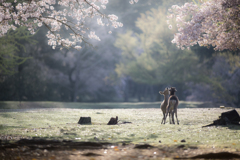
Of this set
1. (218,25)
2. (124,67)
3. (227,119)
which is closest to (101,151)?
(227,119)

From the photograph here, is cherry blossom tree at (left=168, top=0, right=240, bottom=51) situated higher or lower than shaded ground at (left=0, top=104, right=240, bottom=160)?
higher

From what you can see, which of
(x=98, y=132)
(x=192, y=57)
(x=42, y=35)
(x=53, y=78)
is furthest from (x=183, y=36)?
(x=53, y=78)

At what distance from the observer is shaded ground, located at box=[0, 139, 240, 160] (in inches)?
244

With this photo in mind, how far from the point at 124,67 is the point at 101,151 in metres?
33.2

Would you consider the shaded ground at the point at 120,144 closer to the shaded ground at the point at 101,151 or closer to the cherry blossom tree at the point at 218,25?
the shaded ground at the point at 101,151

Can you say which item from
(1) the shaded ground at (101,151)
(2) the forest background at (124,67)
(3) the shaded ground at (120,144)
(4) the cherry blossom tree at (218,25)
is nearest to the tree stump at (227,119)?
(3) the shaded ground at (120,144)

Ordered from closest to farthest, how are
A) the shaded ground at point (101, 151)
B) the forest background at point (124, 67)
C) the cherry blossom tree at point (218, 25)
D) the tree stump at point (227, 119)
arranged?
the shaded ground at point (101, 151)
the tree stump at point (227, 119)
the cherry blossom tree at point (218, 25)
the forest background at point (124, 67)

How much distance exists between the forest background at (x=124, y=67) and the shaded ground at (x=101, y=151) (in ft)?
68.9

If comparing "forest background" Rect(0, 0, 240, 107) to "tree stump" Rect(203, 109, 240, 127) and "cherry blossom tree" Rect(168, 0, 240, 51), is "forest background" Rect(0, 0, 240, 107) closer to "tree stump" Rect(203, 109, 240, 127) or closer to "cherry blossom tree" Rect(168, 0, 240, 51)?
"cherry blossom tree" Rect(168, 0, 240, 51)

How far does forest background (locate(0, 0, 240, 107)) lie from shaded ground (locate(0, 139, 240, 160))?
826 inches

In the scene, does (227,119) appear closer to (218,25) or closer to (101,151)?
(101,151)

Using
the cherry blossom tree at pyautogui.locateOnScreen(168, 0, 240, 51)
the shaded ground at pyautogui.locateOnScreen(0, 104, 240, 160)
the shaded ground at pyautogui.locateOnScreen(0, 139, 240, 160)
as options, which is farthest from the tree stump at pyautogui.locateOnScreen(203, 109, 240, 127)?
the cherry blossom tree at pyautogui.locateOnScreen(168, 0, 240, 51)

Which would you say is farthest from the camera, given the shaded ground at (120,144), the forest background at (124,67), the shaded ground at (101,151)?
the forest background at (124,67)

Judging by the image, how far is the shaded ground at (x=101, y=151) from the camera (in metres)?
6.20
